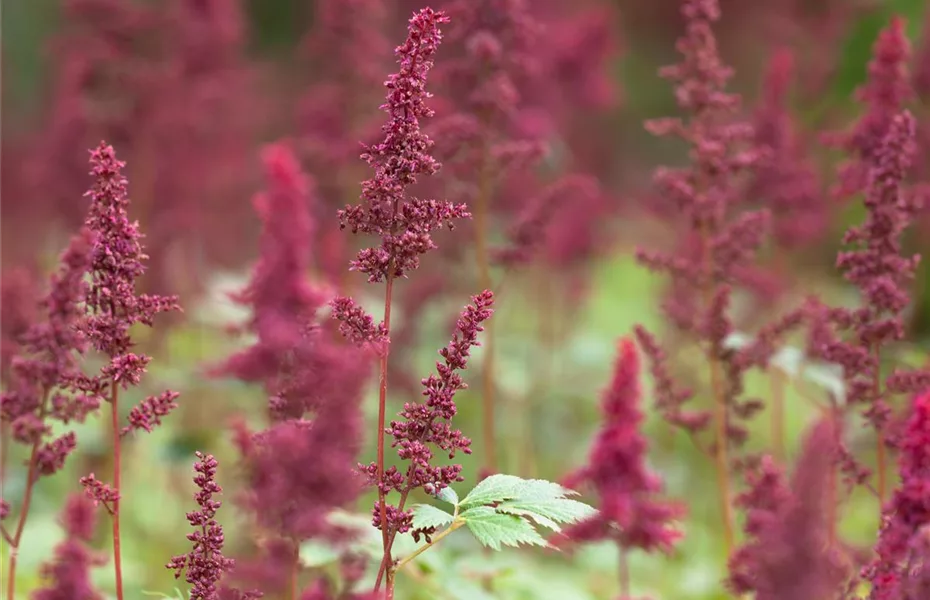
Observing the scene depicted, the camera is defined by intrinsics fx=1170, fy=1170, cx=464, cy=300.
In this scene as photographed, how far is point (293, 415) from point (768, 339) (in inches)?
72.4

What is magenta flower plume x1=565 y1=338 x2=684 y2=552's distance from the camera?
354cm

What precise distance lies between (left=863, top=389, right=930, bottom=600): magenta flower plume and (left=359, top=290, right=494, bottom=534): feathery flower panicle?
84 centimetres

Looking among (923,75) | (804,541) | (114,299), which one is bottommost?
(804,541)

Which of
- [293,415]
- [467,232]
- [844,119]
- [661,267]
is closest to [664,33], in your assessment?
[844,119]

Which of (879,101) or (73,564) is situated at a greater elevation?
(879,101)

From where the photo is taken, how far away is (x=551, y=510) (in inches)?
95.9

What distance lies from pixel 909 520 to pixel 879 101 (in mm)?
1866

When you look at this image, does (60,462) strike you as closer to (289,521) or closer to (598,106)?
(289,521)

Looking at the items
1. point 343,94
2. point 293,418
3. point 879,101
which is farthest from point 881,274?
point 343,94

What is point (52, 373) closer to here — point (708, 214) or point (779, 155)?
point (708, 214)

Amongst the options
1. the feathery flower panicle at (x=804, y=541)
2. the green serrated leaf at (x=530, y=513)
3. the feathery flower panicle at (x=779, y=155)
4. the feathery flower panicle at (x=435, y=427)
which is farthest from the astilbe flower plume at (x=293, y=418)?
the feathery flower panicle at (x=779, y=155)

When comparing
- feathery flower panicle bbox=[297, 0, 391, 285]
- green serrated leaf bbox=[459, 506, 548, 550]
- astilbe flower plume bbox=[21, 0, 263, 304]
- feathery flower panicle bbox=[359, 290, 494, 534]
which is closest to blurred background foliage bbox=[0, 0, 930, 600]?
astilbe flower plume bbox=[21, 0, 263, 304]

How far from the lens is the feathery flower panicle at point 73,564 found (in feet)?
9.39

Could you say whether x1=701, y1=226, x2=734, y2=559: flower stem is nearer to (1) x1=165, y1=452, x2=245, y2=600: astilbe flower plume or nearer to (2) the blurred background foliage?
(2) the blurred background foliage
